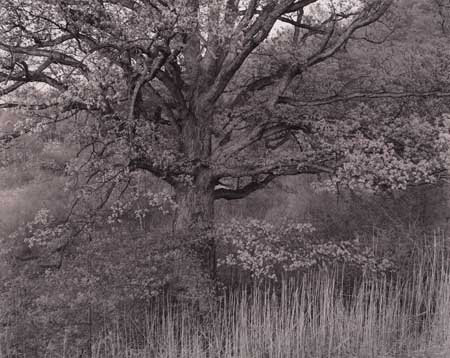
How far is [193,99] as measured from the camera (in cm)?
1059

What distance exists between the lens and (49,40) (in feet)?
26.3

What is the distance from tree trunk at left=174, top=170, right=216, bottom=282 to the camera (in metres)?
10.1

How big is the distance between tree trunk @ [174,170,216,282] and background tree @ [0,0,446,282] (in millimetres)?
25

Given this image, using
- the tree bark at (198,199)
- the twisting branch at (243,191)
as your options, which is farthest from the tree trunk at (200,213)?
the twisting branch at (243,191)

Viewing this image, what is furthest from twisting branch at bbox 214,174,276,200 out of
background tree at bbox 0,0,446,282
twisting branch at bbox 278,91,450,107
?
twisting branch at bbox 278,91,450,107

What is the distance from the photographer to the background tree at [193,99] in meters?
7.29

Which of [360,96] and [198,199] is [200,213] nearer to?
[198,199]

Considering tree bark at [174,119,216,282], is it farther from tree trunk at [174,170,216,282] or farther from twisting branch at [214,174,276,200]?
twisting branch at [214,174,276,200]

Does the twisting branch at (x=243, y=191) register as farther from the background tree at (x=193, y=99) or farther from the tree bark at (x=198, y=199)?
the tree bark at (x=198, y=199)

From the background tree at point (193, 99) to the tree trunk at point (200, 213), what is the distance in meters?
0.03

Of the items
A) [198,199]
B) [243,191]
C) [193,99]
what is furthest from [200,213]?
[193,99]

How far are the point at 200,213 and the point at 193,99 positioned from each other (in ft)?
7.26

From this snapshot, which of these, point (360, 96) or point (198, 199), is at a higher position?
point (360, 96)

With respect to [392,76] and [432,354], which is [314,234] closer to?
[392,76]
